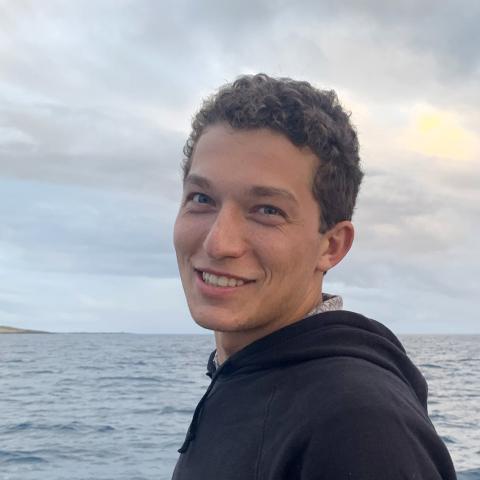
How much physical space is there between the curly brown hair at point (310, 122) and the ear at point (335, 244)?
2 cm

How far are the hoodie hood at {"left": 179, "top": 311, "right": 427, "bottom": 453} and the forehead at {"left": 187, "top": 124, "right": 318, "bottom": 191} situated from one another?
0.38 meters

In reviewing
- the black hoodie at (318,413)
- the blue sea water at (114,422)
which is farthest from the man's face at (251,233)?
the blue sea water at (114,422)

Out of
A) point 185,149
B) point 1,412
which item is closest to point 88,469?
point 1,412

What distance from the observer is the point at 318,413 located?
6.35 ft

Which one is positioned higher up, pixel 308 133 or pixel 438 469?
pixel 308 133

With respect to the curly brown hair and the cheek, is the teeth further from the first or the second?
the curly brown hair

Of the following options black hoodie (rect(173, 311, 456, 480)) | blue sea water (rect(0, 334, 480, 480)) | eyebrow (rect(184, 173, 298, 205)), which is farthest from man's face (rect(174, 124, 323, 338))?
blue sea water (rect(0, 334, 480, 480))

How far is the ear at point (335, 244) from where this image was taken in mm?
2416

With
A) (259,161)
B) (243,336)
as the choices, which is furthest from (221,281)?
(259,161)

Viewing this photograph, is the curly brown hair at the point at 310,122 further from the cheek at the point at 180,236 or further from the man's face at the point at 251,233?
the cheek at the point at 180,236

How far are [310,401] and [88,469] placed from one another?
41.7ft

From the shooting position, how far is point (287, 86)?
2.47 meters

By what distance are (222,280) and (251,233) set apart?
0.54 feet

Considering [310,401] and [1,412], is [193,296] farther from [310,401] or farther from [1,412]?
[1,412]
